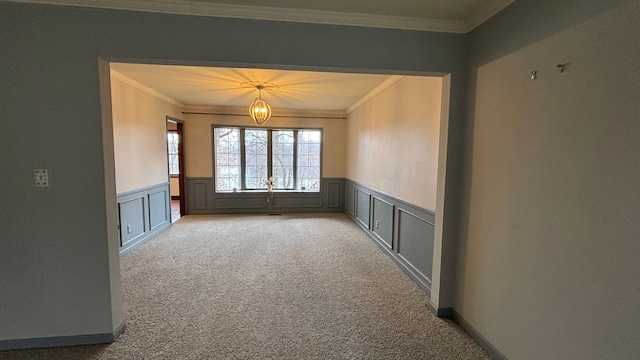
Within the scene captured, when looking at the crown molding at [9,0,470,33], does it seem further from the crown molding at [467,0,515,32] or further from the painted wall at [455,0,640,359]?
the painted wall at [455,0,640,359]

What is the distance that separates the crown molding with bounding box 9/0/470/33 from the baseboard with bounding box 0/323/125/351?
7.81 ft

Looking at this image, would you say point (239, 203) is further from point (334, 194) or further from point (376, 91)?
point (376, 91)

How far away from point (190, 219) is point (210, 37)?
4856mm

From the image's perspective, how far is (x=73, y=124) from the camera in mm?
2062

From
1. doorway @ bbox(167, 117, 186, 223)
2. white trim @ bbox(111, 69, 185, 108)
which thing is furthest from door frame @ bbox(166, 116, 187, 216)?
white trim @ bbox(111, 69, 185, 108)

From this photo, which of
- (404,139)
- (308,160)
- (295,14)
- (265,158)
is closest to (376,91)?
(404,139)

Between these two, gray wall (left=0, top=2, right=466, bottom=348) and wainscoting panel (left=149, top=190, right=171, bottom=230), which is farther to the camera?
wainscoting panel (left=149, top=190, right=171, bottom=230)

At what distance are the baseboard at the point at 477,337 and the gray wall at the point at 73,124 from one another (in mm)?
2296

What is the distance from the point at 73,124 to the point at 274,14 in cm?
164

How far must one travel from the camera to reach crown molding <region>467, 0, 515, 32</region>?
6.45 ft

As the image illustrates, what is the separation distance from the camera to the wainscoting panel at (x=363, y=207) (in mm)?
5133

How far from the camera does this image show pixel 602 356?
137cm

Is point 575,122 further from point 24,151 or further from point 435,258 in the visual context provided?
point 24,151

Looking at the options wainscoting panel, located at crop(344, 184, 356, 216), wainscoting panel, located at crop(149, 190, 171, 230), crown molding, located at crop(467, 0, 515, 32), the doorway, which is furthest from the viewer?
the doorway
